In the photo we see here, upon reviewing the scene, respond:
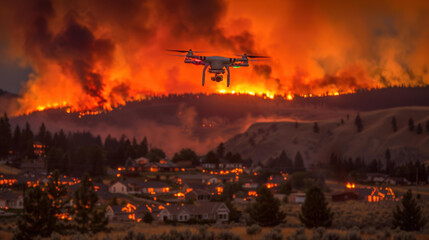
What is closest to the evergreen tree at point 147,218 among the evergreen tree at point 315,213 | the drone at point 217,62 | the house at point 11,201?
the house at point 11,201

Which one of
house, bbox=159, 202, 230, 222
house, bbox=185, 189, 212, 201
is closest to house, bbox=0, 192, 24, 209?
house, bbox=159, 202, 230, 222

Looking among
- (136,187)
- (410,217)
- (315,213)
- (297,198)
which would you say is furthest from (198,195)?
(410,217)

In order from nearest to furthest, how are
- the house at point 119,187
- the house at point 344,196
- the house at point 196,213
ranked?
the house at point 196,213
the house at point 344,196
the house at point 119,187

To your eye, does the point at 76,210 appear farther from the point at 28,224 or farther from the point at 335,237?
the point at 335,237

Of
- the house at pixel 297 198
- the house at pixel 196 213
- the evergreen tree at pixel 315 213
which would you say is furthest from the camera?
the house at pixel 297 198

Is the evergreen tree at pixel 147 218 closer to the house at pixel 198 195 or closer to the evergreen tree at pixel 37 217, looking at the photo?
the evergreen tree at pixel 37 217

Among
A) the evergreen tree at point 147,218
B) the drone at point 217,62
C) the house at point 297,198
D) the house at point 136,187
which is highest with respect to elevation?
the drone at point 217,62

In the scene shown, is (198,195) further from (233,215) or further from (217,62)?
(217,62)
